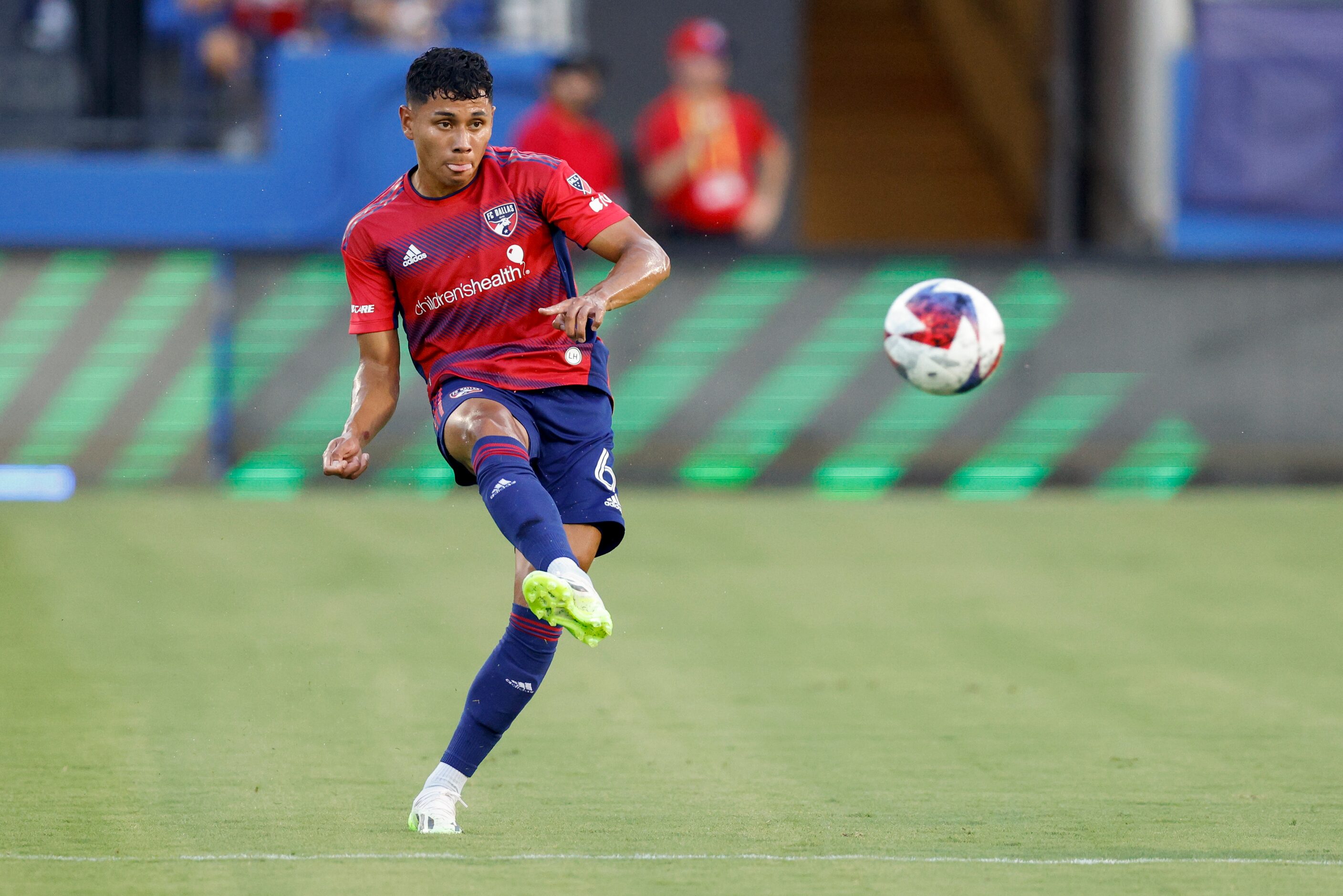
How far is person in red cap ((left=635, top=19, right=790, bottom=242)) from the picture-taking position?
48.2 feet

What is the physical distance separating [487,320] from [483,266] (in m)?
0.17

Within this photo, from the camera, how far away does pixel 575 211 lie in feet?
20.3

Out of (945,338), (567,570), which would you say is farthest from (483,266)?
(945,338)

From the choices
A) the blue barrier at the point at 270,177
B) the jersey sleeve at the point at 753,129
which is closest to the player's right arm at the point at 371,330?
the jersey sleeve at the point at 753,129

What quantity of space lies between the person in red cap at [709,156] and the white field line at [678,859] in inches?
382

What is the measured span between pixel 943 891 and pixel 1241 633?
16.2 ft

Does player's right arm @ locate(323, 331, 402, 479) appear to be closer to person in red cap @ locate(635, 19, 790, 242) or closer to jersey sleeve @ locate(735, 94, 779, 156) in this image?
person in red cap @ locate(635, 19, 790, 242)

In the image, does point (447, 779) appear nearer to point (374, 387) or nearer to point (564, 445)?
point (564, 445)

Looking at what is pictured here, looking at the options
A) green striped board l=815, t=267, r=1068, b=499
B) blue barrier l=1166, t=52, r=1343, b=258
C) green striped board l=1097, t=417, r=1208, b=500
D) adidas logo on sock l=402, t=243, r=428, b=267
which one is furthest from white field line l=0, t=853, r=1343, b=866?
blue barrier l=1166, t=52, r=1343, b=258

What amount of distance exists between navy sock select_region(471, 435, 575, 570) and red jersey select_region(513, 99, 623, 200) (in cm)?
844

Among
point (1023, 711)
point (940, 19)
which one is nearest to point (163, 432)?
point (1023, 711)

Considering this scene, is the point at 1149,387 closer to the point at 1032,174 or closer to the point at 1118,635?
the point at 1118,635

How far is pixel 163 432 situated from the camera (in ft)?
45.3

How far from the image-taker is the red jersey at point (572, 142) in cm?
1424
